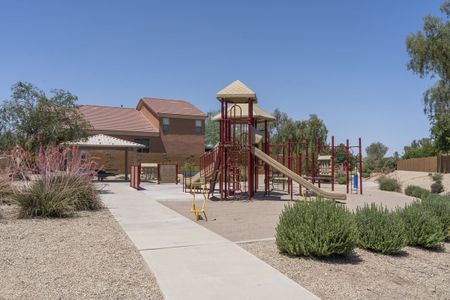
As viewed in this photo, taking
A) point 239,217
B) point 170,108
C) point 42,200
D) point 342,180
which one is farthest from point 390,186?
point 170,108

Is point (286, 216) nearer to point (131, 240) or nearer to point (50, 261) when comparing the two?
point (131, 240)

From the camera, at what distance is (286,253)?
680 centimetres

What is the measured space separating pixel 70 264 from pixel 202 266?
1972mm

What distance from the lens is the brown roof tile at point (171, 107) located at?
130 feet

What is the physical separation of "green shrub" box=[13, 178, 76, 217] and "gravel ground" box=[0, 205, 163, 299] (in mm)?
972

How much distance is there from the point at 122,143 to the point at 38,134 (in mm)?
10992

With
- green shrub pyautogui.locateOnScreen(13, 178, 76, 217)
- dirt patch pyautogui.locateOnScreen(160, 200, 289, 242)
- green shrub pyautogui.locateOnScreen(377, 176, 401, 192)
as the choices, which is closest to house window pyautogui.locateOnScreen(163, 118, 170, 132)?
green shrub pyautogui.locateOnScreen(377, 176, 401, 192)

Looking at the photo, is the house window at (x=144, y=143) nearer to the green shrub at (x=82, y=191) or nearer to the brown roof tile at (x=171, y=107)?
the brown roof tile at (x=171, y=107)

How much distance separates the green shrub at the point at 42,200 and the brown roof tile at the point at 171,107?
2866 centimetres

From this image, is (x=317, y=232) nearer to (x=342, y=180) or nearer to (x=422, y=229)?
(x=422, y=229)

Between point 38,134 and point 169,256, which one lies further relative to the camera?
point 38,134

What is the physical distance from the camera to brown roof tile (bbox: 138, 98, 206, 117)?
39.6 metres

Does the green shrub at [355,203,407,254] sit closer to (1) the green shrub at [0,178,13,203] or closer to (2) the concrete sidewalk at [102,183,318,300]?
(2) the concrete sidewalk at [102,183,318,300]

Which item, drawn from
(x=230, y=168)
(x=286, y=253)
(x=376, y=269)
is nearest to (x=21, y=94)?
(x=230, y=168)
